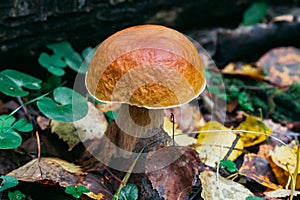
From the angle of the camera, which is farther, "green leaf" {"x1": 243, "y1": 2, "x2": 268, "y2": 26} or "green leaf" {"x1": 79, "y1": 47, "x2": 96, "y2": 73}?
"green leaf" {"x1": 243, "y1": 2, "x2": 268, "y2": 26}

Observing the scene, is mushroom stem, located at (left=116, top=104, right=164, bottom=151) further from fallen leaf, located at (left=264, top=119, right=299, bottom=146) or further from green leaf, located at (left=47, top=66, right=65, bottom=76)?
fallen leaf, located at (left=264, top=119, right=299, bottom=146)

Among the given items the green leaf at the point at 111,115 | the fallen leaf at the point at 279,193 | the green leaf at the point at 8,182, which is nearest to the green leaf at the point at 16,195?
the green leaf at the point at 8,182

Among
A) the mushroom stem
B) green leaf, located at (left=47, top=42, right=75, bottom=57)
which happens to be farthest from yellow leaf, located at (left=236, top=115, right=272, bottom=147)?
green leaf, located at (left=47, top=42, right=75, bottom=57)

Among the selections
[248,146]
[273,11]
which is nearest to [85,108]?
[248,146]

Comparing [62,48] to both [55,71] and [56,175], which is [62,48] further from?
[56,175]

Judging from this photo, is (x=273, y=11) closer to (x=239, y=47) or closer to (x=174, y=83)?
(x=239, y=47)

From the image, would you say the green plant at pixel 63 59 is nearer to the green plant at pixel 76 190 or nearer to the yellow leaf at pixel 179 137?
the yellow leaf at pixel 179 137

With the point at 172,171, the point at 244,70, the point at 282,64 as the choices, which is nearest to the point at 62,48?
the point at 172,171
